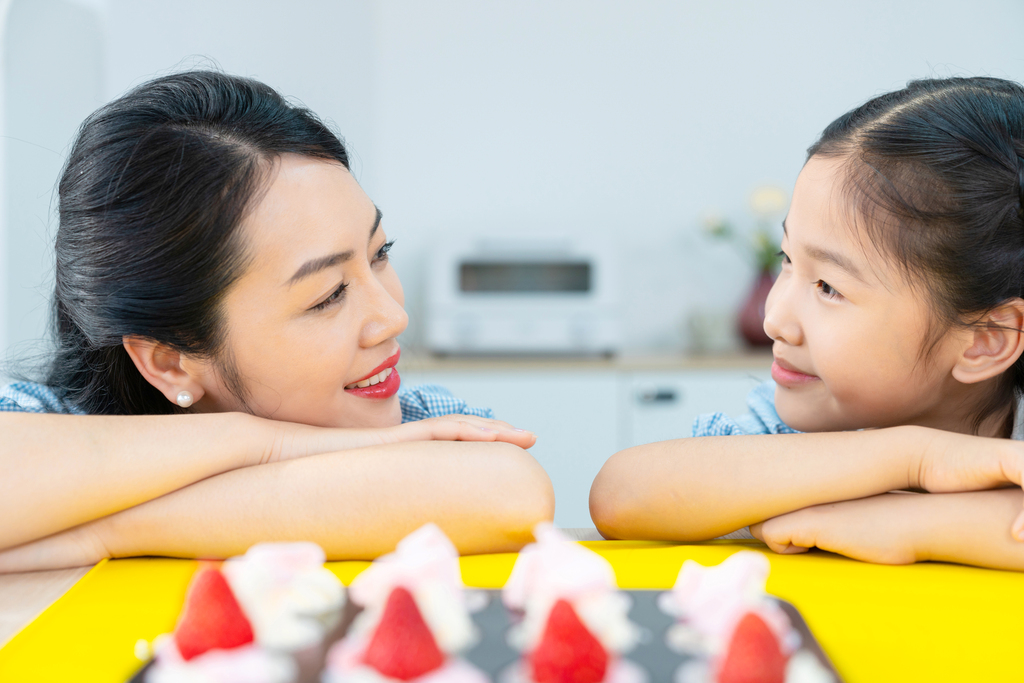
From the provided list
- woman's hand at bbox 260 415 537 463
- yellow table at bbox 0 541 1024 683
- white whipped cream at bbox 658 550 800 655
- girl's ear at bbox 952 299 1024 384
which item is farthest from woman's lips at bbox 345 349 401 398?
girl's ear at bbox 952 299 1024 384

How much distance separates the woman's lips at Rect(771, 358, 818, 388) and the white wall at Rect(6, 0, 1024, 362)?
6.32ft

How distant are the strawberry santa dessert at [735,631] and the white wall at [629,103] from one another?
2.38m

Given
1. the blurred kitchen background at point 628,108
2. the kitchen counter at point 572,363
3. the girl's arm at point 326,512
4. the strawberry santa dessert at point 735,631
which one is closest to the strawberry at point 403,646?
the strawberry santa dessert at point 735,631

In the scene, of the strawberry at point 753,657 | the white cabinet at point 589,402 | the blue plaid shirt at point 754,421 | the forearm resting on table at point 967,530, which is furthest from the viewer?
the white cabinet at point 589,402

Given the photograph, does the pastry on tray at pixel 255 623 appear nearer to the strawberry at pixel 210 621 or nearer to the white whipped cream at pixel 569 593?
the strawberry at pixel 210 621

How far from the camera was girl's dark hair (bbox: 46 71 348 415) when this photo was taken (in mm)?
794

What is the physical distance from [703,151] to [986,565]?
2.41 m

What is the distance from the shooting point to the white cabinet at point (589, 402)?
7.77ft

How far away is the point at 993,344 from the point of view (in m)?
0.83

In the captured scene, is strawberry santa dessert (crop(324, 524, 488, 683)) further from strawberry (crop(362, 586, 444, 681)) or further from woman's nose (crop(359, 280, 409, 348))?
woman's nose (crop(359, 280, 409, 348))

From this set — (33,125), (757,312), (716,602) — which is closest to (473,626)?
(716,602)

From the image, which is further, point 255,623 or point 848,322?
point 848,322

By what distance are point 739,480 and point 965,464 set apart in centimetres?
19

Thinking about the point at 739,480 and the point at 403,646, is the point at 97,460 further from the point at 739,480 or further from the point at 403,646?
the point at 739,480
